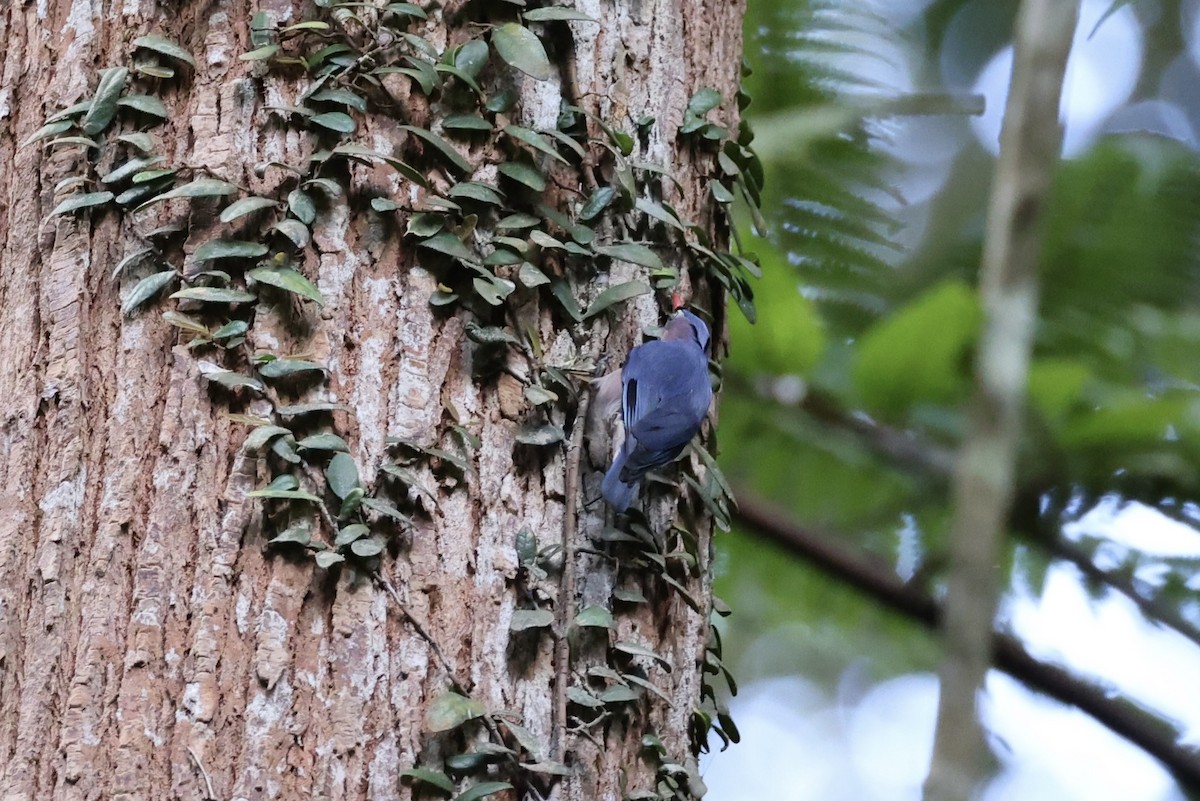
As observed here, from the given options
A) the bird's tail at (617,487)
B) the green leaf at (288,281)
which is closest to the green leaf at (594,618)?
the bird's tail at (617,487)

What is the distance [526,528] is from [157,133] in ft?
2.65

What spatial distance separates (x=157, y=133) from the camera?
1.70m

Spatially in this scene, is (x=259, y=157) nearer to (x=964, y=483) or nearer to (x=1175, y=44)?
(x=964, y=483)

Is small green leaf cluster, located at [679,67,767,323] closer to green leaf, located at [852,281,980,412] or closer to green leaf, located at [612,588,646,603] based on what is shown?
green leaf, located at [612,588,646,603]

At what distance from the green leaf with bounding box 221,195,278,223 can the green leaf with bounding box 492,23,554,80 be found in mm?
416

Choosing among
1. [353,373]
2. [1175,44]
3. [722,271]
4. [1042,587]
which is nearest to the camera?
[353,373]

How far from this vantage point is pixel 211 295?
1576mm

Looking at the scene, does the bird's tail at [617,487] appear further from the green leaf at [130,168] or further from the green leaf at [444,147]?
the green leaf at [130,168]

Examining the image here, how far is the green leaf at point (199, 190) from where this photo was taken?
1.60 m

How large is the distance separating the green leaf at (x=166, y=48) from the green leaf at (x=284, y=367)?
51 centimetres

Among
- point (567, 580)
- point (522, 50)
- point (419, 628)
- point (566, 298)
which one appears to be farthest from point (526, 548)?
point (522, 50)

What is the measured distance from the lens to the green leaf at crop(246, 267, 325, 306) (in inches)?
62.0

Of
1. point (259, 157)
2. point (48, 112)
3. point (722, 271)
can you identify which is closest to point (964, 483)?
point (722, 271)

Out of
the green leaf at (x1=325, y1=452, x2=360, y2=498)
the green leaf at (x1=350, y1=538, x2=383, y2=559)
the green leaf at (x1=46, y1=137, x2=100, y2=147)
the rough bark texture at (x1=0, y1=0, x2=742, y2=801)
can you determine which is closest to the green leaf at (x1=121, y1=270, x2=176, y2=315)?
the rough bark texture at (x1=0, y1=0, x2=742, y2=801)
